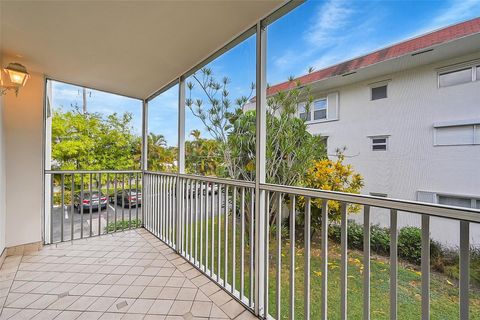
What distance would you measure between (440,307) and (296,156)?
108cm

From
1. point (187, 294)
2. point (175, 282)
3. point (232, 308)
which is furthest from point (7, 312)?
point (232, 308)

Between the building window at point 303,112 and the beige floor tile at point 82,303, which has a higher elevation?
the building window at point 303,112

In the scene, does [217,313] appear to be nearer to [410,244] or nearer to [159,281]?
[159,281]

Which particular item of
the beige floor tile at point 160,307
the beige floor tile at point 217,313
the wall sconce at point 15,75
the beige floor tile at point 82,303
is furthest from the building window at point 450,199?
the wall sconce at point 15,75

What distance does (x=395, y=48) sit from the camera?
1085 millimetres

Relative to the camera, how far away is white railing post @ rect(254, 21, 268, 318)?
5.64 feet

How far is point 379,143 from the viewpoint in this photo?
1122mm

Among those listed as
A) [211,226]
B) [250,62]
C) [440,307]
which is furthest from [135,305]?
[250,62]

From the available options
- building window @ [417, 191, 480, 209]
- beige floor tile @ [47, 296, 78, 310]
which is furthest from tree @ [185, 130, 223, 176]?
building window @ [417, 191, 480, 209]

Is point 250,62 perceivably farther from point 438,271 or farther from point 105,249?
point 105,249

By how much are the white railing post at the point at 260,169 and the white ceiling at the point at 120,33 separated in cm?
30

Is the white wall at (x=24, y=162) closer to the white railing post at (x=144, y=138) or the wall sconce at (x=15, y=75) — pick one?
the wall sconce at (x=15, y=75)

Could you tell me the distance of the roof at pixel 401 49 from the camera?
91 centimetres

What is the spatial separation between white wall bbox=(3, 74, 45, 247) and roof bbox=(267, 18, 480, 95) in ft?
10.9
